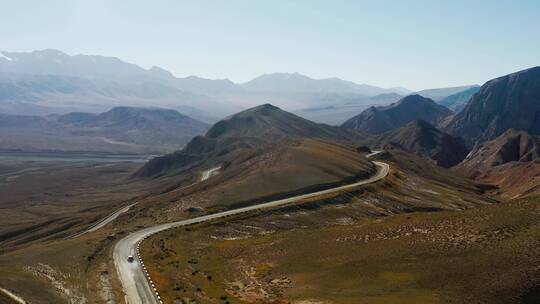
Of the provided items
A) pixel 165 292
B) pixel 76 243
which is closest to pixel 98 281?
pixel 165 292

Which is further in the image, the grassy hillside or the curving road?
the grassy hillside

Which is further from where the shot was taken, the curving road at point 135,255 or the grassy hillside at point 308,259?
the grassy hillside at point 308,259

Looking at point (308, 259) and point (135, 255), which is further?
point (135, 255)

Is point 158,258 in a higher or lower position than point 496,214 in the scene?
lower

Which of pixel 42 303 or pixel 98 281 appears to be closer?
pixel 42 303

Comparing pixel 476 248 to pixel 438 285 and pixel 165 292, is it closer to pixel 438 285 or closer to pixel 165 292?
pixel 438 285

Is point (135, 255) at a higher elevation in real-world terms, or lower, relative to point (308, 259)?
lower

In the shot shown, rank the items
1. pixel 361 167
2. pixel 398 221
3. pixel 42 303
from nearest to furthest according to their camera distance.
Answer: pixel 42 303 < pixel 398 221 < pixel 361 167

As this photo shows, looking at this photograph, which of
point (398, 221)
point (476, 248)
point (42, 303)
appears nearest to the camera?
point (42, 303)
